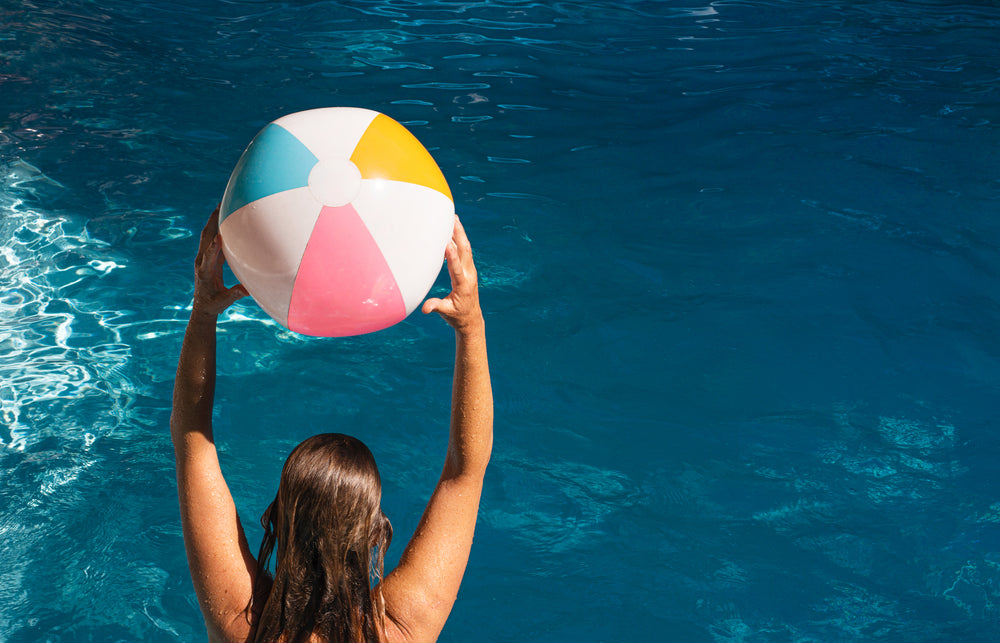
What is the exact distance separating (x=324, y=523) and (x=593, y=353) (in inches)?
152

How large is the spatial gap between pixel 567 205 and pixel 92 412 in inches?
148

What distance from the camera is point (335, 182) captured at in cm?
211

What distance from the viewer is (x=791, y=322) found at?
5668 millimetres

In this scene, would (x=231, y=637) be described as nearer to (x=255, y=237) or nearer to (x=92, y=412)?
(x=255, y=237)

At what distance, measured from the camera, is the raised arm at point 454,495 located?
6.19 feet

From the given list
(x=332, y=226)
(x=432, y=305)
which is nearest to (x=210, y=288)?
(x=332, y=226)

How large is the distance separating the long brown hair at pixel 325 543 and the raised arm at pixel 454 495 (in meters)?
0.15

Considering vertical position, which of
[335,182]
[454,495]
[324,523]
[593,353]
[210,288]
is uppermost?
[335,182]

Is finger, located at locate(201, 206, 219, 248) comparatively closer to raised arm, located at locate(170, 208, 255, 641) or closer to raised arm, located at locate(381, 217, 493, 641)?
raised arm, located at locate(170, 208, 255, 641)

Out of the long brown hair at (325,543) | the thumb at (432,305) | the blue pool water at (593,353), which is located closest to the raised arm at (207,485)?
the long brown hair at (325,543)

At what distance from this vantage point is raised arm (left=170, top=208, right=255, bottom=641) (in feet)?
6.04

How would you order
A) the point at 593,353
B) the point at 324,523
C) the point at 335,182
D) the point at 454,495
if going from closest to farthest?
the point at 324,523 → the point at 454,495 → the point at 335,182 → the point at 593,353

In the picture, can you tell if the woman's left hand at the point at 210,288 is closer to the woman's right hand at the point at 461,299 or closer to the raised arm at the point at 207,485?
the raised arm at the point at 207,485

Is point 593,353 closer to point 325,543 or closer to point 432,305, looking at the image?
point 432,305
